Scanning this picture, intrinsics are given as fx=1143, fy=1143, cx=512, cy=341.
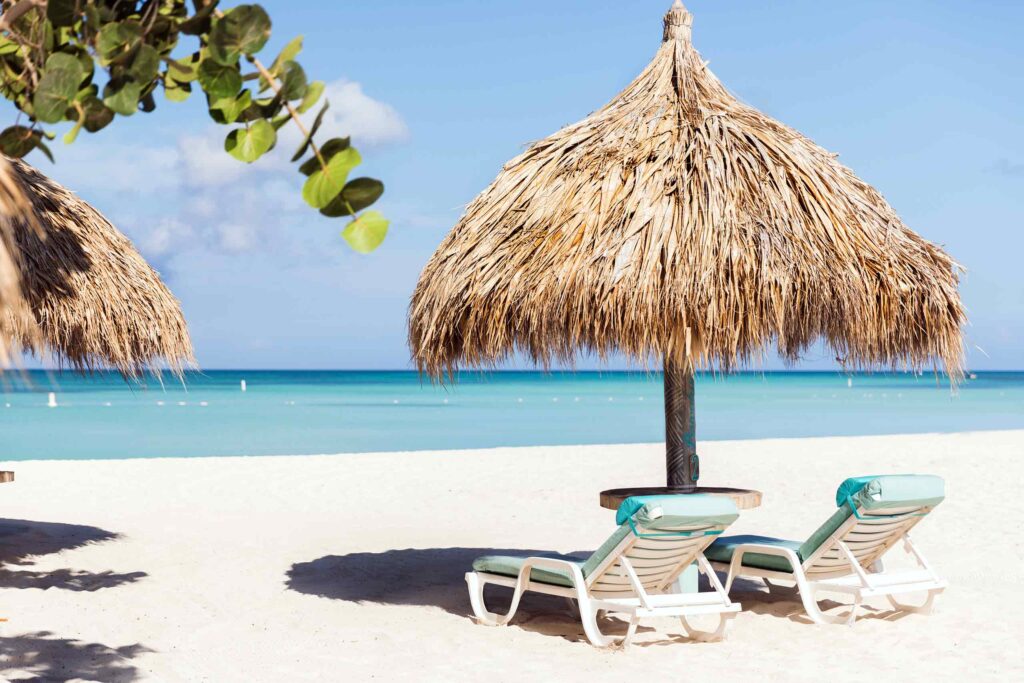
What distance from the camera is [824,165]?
211 inches

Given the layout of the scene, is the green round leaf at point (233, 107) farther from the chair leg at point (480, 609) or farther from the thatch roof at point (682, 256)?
the chair leg at point (480, 609)

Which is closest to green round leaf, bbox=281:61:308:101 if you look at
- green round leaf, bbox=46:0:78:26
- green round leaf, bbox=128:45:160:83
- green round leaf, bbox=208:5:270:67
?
green round leaf, bbox=208:5:270:67

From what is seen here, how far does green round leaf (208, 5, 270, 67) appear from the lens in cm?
148

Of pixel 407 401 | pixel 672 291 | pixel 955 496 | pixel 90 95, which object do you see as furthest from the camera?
pixel 407 401

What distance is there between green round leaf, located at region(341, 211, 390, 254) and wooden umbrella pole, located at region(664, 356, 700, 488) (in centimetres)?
397

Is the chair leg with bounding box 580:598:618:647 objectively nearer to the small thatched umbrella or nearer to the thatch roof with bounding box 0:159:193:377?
the small thatched umbrella

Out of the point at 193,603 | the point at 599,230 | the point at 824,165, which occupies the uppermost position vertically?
the point at 824,165

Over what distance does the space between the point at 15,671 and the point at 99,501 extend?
5.75m

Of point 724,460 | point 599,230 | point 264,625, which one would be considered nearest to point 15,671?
point 264,625

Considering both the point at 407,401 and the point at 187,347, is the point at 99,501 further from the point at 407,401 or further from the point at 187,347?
the point at 407,401

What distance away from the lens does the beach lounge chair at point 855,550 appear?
480 cm

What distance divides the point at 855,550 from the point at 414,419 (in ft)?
76.5

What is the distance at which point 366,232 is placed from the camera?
57.5 inches

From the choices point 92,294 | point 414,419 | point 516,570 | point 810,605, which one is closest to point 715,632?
point 810,605
